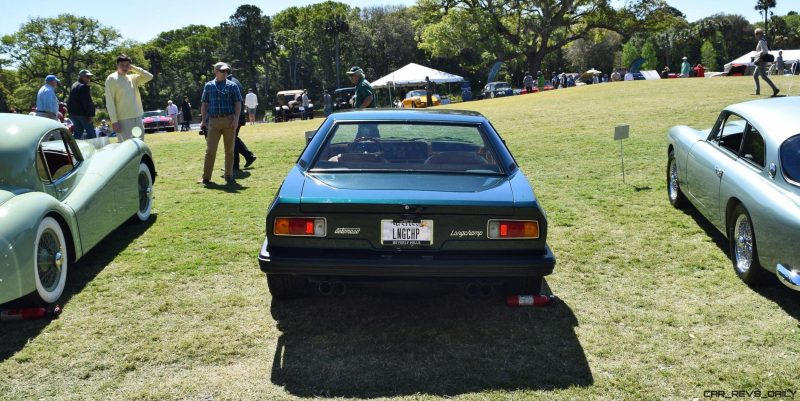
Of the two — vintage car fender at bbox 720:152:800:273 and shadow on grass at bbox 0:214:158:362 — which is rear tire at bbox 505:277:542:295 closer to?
vintage car fender at bbox 720:152:800:273

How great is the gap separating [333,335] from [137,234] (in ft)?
11.7

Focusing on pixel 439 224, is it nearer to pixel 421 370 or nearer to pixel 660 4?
pixel 421 370

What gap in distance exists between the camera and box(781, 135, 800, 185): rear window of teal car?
453cm

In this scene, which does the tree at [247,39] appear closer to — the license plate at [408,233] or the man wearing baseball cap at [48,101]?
the man wearing baseball cap at [48,101]

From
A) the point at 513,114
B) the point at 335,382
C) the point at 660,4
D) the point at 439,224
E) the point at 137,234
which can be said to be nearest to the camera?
the point at 335,382

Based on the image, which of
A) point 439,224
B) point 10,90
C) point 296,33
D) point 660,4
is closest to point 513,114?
point 439,224

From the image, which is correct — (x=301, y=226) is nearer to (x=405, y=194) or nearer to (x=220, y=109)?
(x=405, y=194)

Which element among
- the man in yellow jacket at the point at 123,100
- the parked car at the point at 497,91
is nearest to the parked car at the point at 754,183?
the man in yellow jacket at the point at 123,100

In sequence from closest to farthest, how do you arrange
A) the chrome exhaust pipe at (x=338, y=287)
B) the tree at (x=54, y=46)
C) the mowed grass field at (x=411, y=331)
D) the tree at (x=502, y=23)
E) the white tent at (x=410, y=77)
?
the mowed grass field at (x=411, y=331) < the chrome exhaust pipe at (x=338, y=287) < the white tent at (x=410, y=77) < the tree at (x=502, y=23) < the tree at (x=54, y=46)

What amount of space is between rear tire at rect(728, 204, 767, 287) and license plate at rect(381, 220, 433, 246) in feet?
7.89

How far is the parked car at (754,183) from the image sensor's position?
4.20m

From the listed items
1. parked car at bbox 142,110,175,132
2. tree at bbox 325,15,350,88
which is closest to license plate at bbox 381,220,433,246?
parked car at bbox 142,110,175,132

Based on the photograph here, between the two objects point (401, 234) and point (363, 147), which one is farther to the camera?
point (363, 147)

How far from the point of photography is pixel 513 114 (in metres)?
20.4
